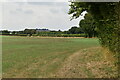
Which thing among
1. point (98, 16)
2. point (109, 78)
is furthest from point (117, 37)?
point (98, 16)

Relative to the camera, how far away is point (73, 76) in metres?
9.07

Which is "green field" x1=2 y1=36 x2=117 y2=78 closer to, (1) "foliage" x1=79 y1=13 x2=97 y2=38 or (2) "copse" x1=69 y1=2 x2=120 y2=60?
(2) "copse" x1=69 y1=2 x2=120 y2=60

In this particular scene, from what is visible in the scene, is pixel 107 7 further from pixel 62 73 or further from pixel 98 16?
pixel 62 73

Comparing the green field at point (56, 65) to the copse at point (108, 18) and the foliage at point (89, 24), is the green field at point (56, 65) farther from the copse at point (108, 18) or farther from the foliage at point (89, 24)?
the foliage at point (89, 24)

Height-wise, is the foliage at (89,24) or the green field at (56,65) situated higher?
the foliage at (89,24)

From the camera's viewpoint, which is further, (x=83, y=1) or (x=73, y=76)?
(x=83, y=1)

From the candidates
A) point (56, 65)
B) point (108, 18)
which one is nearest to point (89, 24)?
point (56, 65)

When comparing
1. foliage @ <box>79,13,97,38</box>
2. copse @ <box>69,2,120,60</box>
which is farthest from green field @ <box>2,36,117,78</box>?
foliage @ <box>79,13,97,38</box>

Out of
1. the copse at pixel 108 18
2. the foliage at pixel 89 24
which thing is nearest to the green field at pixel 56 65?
the copse at pixel 108 18

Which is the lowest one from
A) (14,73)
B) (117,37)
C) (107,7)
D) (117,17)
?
(14,73)

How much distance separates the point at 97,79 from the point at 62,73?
6.21ft

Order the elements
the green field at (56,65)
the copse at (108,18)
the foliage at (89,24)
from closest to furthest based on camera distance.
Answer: the copse at (108,18) < the green field at (56,65) < the foliage at (89,24)

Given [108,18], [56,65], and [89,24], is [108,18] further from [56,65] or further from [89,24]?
[89,24]

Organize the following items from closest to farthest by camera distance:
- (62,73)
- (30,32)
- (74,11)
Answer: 1. (62,73)
2. (74,11)
3. (30,32)
